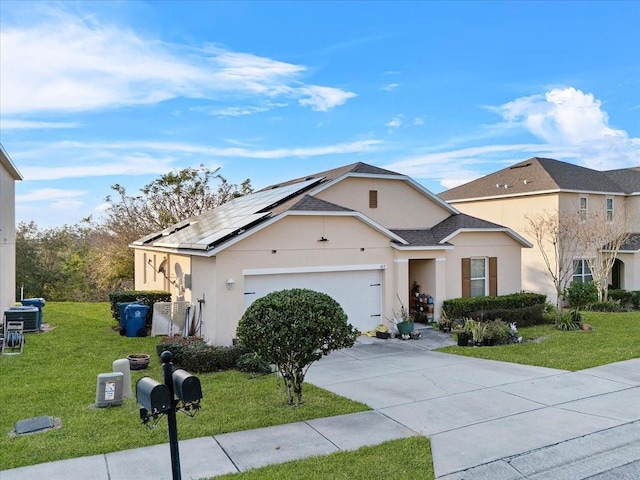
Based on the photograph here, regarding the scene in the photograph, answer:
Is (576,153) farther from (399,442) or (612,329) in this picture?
(399,442)

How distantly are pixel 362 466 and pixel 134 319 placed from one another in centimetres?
1132

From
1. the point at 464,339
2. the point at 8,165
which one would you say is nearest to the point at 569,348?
the point at 464,339

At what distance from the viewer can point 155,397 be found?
3996mm

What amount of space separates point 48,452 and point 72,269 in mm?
27140

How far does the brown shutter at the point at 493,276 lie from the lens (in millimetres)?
17891

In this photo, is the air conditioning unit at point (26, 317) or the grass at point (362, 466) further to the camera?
the air conditioning unit at point (26, 317)

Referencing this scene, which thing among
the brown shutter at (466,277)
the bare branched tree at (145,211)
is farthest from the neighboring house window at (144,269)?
the brown shutter at (466,277)

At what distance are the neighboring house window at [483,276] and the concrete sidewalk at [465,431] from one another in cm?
752

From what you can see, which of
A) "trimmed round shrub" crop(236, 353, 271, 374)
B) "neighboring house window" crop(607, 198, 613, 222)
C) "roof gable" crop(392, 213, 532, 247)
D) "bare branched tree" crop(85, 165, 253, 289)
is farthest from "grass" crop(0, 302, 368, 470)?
"neighboring house window" crop(607, 198, 613, 222)

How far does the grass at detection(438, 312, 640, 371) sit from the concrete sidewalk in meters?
0.78

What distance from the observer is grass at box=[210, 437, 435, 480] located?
5273 mm

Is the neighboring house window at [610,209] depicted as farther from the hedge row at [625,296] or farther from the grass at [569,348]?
the grass at [569,348]

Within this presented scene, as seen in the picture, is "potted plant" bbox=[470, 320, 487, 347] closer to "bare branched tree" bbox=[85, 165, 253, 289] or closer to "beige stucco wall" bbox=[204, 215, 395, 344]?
"beige stucco wall" bbox=[204, 215, 395, 344]

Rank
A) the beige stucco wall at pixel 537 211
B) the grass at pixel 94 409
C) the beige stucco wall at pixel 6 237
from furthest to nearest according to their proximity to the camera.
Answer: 1. the beige stucco wall at pixel 537 211
2. the beige stucco wall at pixel 6 237
3. the grass at pixel 94 409
